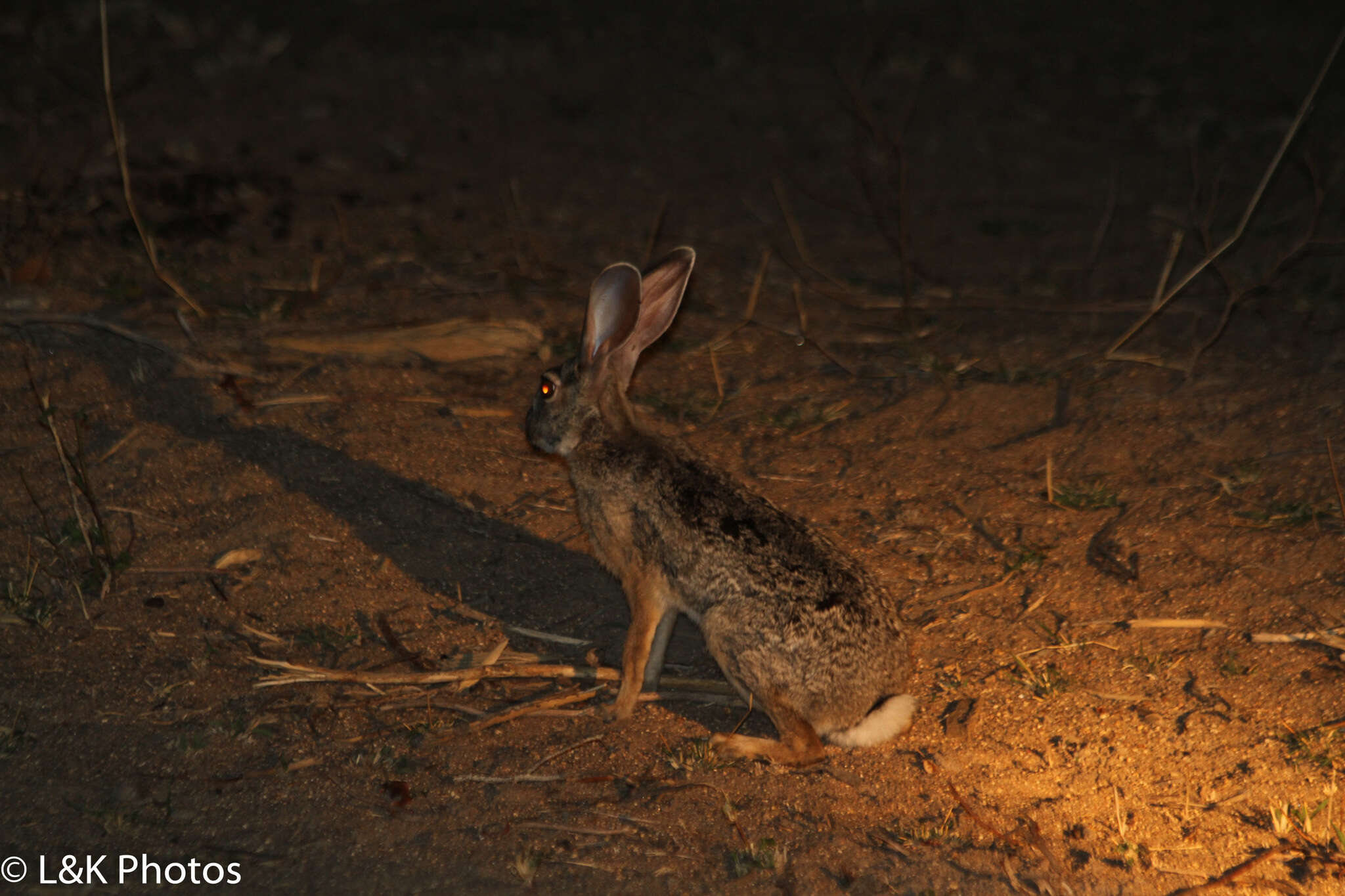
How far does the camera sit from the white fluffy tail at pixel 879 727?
4.02m

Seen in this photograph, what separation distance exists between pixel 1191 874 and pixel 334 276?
20.5ft

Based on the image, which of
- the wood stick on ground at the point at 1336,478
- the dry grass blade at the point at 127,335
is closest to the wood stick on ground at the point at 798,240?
the wood stick on ground at the point at 1336,478

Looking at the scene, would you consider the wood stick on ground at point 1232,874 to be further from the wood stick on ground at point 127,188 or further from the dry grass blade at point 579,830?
the wood stick on ground at point 127,188

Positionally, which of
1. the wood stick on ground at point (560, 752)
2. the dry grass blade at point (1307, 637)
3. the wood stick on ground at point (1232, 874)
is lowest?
the wood stick on ground at point (560, 752)

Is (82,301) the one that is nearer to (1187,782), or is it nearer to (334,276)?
(334,276)

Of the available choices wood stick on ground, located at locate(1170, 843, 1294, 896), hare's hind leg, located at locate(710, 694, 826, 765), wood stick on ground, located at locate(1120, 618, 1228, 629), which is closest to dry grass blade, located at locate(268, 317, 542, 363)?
hare's hind leg, located at locate(710, 694, 826, 765)

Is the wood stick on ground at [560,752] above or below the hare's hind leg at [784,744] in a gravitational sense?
below

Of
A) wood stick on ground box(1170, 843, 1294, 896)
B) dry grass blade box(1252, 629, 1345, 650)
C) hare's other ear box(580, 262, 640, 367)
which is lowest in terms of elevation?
wood stick on ground box(1170, 843, 1294, 896)

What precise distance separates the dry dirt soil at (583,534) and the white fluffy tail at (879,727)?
68 mm

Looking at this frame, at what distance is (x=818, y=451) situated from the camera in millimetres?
5938

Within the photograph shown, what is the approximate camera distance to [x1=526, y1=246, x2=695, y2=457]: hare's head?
4.70 metres

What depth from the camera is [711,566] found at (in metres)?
4.21

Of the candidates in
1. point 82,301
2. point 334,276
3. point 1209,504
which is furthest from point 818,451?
point 82,301

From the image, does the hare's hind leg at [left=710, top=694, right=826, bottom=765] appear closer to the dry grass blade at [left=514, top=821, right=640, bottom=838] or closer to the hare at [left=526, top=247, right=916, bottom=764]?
the hare at [left=526, top=247, right=916, bottom=764]
